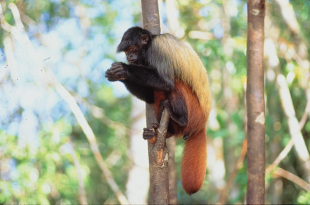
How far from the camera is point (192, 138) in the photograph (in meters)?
4.11

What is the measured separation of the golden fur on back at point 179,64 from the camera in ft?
12.2

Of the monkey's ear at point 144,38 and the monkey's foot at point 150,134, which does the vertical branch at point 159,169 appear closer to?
the monkey's foot at point 150,134

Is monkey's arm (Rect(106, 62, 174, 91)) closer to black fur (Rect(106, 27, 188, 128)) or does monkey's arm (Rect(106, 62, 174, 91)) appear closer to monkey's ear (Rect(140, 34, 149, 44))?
black fur (Rect(106, 27, 188, 128))

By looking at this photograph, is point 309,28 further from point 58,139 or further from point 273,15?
point 58,139

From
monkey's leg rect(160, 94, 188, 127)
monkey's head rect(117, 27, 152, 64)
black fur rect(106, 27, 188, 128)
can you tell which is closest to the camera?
black fur rect(106, 27, 188, 128)

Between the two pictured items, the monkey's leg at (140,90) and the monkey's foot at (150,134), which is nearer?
the monkey's foot at (150,134)

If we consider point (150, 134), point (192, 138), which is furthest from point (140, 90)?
point (150, 134)

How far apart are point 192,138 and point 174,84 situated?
2.69ft

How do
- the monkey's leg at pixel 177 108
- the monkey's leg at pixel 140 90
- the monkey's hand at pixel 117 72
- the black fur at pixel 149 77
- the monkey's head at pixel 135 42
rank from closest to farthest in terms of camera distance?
the monkey's hand at pixel 117 72, the black fur at pixel 149 77, the monkey's leg at pixel 177 108, the monkey's head at pixel 135 42, the monkey's leg at pixel 140 90

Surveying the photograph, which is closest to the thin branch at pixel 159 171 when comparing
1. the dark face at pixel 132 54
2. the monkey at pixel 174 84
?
the monkey at pixel 174 84

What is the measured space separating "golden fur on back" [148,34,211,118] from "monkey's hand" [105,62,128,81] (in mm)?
422

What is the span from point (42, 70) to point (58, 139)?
1420mm

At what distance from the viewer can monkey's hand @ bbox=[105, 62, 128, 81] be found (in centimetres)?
341

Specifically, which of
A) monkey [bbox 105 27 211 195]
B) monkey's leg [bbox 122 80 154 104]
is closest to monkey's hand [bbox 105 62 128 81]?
monkey [bbox 105 27 211 195]
